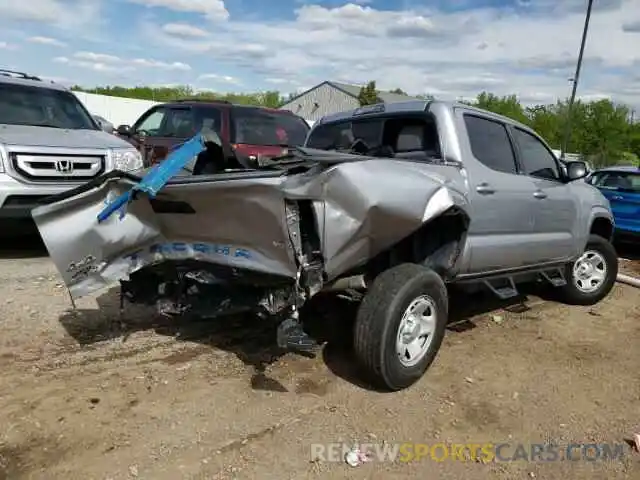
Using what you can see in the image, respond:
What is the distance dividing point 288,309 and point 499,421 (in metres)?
1.46

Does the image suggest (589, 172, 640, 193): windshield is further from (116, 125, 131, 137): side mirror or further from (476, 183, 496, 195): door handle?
(116, 125, 131, 137): side mirror

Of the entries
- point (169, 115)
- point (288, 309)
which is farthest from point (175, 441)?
point (169, 115)

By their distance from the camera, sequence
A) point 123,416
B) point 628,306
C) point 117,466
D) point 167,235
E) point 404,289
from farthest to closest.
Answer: point 628,306, point 167,235, point 404,289, point 123,416, point 117,466

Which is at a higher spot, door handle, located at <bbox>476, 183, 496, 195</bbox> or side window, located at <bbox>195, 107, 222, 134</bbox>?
side window, located at <bbox>195, 107, 222, 134</bbox>

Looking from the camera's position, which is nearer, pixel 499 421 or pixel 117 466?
pixel 117 466

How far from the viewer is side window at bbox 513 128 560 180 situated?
547cm

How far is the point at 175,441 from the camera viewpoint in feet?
10.7

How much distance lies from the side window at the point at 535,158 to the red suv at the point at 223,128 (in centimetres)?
365

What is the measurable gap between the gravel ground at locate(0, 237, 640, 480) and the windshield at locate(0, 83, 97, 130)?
306 cm

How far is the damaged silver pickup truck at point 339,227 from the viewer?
3.54 metres

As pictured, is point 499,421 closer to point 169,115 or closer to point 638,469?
point 638,469

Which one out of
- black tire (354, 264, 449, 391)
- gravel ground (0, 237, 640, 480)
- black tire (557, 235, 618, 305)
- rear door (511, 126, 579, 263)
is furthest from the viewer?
black tire (557, 235, 618, 305)

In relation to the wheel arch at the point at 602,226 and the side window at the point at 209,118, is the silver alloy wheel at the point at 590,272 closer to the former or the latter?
the wheel arch at the point at 602,226

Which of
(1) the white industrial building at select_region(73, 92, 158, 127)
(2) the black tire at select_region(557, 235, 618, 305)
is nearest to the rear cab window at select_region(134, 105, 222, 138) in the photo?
(2) the black tire at select_region(557, 235, 618, 305)
